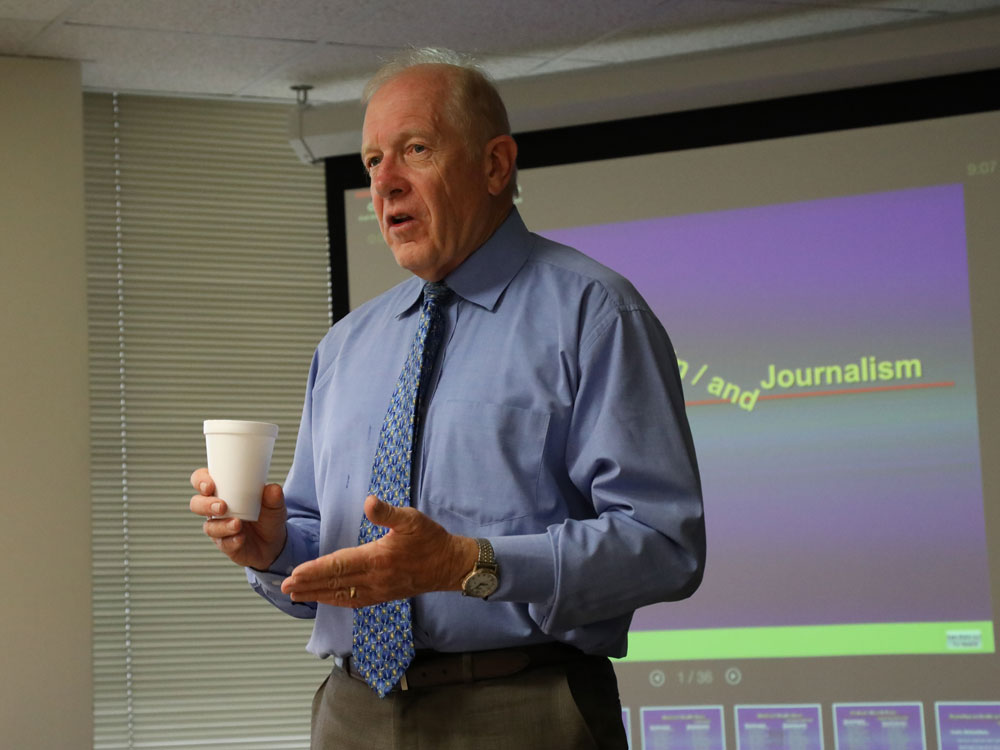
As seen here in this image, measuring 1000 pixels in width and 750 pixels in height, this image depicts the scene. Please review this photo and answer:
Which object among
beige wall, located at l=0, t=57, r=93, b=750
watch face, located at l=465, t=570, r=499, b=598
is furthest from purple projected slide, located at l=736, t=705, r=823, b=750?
watch face, located at l=465, t=570, r=499, b=598

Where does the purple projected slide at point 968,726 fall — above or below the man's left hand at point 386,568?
below

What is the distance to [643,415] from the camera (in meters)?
1.61

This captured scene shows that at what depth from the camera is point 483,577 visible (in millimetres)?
1438

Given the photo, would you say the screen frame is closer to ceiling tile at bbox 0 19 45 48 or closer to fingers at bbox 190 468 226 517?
ceiling tile at bbox 0 19 45 48

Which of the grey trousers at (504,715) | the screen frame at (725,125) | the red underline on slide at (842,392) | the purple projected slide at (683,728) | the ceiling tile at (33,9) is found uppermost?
the ceiling tile at (33,9)

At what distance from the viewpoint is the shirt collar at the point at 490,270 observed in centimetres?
177

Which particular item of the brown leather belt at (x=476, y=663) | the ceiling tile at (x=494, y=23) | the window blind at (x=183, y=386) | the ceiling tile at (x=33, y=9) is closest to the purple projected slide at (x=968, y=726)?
the window blind at (x=183, y=386)

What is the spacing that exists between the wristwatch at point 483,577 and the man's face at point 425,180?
0.49 metres

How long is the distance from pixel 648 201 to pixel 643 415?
2748mm

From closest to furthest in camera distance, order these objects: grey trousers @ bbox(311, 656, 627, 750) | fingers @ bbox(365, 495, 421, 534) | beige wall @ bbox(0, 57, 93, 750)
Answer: fingers @ bbox(365, 495, 421, 534), grey trousers @ bbox(311, 656, 627, 750), beige wall @ bbox(0, 57, 93, 750)

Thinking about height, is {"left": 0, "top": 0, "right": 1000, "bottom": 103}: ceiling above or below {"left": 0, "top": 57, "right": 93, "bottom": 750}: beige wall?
above

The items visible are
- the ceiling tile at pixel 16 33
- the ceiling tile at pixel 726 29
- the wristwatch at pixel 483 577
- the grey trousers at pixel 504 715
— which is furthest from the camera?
the ceiling tile at pixel 726 29

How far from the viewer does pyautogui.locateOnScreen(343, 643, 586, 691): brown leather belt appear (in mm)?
1599

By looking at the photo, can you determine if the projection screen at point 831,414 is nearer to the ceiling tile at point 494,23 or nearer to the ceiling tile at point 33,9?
the ceiling tile at point 494,23
